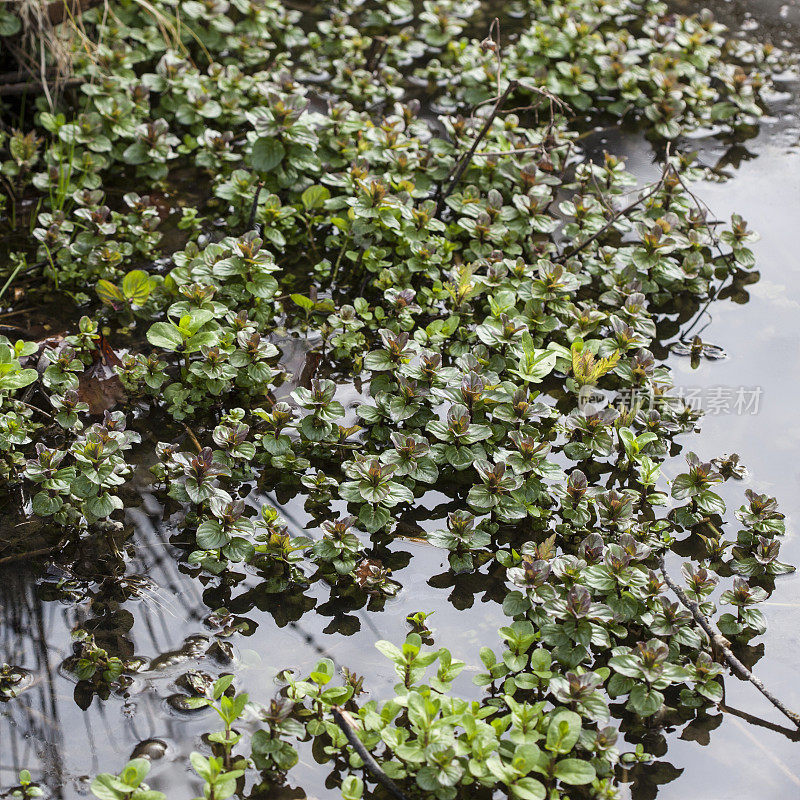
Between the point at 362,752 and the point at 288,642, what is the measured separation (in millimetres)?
503

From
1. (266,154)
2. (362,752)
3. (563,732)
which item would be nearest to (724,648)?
(563,732)

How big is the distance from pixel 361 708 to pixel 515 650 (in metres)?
0.55

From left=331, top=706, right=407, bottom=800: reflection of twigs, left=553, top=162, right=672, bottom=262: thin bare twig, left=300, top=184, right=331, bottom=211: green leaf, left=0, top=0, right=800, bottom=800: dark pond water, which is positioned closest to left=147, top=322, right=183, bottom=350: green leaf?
left=0, top=0, right=800, bottom=800: dark pond water

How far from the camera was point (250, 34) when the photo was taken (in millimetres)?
5480

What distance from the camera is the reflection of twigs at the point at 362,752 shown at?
254 centimetres

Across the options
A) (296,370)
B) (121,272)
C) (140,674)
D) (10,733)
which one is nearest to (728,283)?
(296,370)

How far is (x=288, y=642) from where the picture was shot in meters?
2.95

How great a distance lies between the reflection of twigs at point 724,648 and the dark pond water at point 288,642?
0.08 metres

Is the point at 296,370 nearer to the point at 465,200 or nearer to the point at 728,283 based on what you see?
the point at 465,200

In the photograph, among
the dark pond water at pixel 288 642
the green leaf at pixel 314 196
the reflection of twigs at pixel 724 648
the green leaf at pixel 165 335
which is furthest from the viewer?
the green leaf at pixel 314 196

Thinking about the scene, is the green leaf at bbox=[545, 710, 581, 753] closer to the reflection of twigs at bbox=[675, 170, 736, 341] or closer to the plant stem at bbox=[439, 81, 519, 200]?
the reflection of twigs at bbox=[675, 170, 736, 341]

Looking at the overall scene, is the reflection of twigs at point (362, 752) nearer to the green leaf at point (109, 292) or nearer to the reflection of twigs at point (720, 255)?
the green leaf at point (109, 292)

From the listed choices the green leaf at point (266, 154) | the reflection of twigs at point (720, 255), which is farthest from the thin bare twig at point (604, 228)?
the green leaf at point (266, 154)

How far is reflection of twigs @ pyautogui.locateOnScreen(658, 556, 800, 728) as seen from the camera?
2.76 meters
